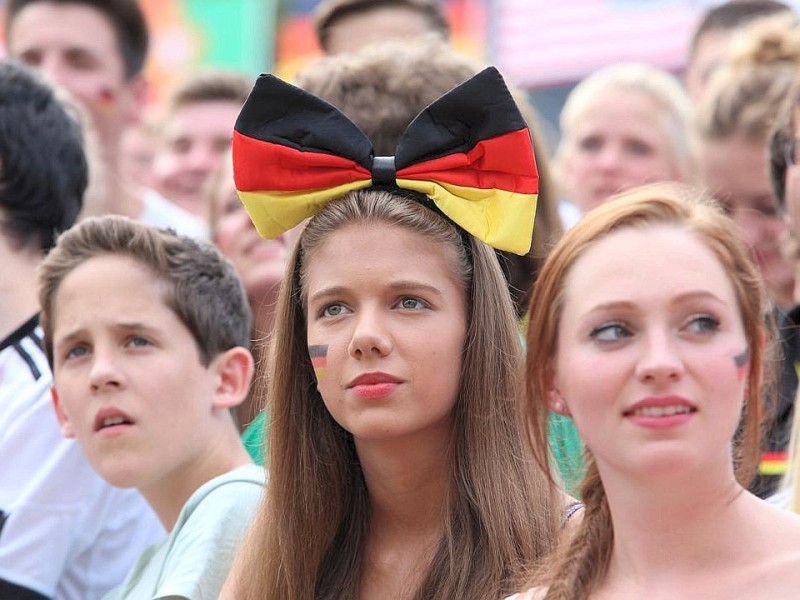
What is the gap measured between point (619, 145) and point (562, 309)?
280 cm

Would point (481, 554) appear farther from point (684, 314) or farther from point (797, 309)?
point (797, 309)

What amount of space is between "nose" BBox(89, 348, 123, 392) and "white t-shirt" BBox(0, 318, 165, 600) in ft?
1.36

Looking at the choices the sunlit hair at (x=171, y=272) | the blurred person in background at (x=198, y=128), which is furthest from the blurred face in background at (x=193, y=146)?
the sunlit hair at (x=171, y=272)

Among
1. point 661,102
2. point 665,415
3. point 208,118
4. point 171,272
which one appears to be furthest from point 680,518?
point 208,118

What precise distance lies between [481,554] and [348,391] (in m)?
0.37

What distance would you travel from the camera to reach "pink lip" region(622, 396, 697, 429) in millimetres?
1894

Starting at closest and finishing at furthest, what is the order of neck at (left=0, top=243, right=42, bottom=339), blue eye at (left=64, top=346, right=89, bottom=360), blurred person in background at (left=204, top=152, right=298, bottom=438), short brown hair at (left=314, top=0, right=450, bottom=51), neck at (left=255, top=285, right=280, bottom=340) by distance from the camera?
blue eye at (left=64, top=346, right=89, bottom=360), neck at (left=0, top=243, right=42, bottom=339), neck at (left=255, top=285, right=280, bottom=340), blurred person in background at (left=204, top=152, right=298, bottom=438), short brown hair at (left=314, top=0, right=450, bottom=51)

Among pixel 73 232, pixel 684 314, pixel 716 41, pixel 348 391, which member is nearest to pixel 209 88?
pixel 716 41

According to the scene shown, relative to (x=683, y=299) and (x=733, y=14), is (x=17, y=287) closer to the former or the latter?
(x=683, y=299)

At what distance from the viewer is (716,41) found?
17.6 feet

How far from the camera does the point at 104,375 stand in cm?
301

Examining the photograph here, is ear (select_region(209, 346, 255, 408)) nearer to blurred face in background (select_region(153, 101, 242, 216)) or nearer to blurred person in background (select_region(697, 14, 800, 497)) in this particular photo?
blurred person in background (select_region(697, 14, 800, 497))

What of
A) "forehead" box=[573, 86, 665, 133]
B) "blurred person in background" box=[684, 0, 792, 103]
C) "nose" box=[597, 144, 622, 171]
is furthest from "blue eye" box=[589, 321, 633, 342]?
"blurred person in background" box=[684, 0, 792, 103]

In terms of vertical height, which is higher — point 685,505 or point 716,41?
point 716,41
